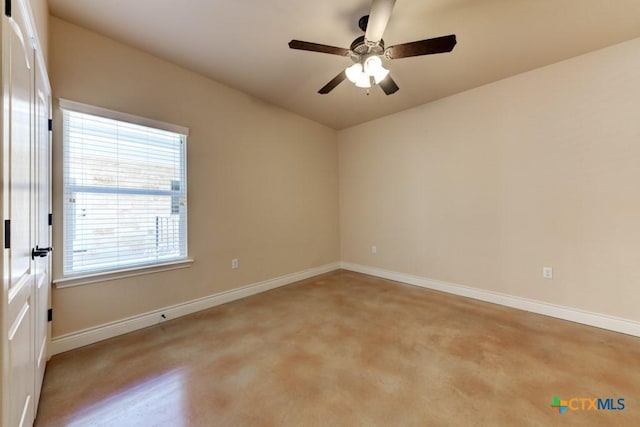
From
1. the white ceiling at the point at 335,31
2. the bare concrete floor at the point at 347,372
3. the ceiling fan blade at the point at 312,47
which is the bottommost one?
the bare concrete floor at the point at 347,372

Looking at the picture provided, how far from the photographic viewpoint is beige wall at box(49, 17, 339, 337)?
222cm

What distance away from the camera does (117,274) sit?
7.89 feet

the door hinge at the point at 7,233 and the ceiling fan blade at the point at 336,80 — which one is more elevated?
the ceiling fan blade at the point at 336,80

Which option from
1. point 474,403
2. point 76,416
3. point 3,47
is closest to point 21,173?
point 3,47

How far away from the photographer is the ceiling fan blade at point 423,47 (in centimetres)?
172

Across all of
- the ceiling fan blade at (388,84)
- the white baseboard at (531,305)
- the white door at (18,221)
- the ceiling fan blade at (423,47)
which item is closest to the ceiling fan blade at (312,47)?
the ceiling fan blade at (423,47)

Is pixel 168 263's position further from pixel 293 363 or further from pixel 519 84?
pixel 519 84

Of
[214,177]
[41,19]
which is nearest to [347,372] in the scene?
[214,177]

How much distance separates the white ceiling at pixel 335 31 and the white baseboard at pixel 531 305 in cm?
260

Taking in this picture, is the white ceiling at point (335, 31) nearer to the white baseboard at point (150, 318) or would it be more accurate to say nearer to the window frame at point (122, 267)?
the window frame at point (122, 267)

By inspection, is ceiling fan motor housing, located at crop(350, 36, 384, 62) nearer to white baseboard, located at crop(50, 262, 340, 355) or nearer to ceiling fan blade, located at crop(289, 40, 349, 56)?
ceiling fan blade, located at crop(289, 40, 349, 56)

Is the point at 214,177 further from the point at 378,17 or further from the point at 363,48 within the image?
the point at 378,17

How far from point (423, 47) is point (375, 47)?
1.20ft

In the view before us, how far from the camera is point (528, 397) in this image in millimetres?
1636
